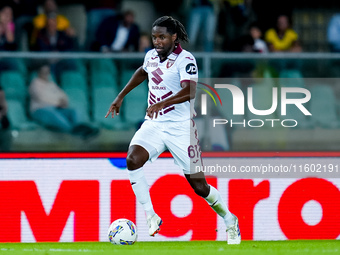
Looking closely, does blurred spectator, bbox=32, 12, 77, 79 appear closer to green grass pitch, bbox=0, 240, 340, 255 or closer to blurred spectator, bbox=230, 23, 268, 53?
blurred spectator, bbox=230, 23, 268, 53

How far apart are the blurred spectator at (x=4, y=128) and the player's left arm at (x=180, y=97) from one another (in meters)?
2.18

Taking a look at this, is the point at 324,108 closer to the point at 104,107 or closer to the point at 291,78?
the point at 291,78

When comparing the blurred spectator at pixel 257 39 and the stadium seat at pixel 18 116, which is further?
the blurred spectator at pixel 257 39

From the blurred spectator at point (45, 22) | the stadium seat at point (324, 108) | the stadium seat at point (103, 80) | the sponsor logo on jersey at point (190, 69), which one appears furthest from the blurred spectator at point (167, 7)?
the sponsor logo on jersey at point (190, 69)

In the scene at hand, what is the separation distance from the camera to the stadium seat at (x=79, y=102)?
798 centimetres

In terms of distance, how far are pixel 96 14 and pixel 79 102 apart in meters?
2.55

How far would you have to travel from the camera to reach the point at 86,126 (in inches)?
314

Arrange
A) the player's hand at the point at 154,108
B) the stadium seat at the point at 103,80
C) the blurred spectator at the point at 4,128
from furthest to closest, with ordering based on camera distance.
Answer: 1. the stadium seat at the point at 103,80
2. the blurred spectator at the point at 4,128
3. the player's hand at the point at 154,108

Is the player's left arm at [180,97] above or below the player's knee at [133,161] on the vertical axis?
above

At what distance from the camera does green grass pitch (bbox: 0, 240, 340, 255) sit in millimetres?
6449

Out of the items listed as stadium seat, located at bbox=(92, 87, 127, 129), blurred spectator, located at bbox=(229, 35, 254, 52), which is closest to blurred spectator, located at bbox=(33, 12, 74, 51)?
stadium seat, located at bbox=(92, 87, 127, 129)

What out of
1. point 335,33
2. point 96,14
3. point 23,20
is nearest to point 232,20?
point 335,33

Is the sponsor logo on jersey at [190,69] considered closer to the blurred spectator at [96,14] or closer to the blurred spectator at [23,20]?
the blurred spectator at [96,14]

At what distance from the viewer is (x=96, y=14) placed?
1020 centimetres
